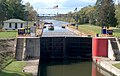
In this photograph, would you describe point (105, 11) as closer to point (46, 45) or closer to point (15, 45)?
point (46, 45)

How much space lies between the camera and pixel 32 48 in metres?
38.5

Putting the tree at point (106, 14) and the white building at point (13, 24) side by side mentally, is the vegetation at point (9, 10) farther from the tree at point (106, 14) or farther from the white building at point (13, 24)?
the tree at point (106, 14)

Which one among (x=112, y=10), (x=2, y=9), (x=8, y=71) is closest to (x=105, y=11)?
(x=112, y=10)

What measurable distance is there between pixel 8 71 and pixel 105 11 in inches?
1942

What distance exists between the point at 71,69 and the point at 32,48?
5745 millimetres

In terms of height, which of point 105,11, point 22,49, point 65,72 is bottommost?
point 65,72

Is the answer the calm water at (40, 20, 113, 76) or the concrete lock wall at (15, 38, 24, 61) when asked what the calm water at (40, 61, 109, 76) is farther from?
the concrete lock wall at (15, 38, 24, 61)

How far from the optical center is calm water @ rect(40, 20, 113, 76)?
33062mm

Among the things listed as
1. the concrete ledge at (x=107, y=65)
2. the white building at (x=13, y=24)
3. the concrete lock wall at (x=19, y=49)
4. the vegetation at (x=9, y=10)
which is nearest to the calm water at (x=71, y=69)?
the concrete ledge at (x=107, y=65)

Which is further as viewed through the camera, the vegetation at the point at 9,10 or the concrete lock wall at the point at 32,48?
the vegetation at the point at 9,10

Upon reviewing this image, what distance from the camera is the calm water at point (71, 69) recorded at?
3306 cm

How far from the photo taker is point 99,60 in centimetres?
3619

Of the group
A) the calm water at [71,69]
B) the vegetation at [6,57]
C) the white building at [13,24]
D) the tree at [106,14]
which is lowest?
the calm water at [71,69]

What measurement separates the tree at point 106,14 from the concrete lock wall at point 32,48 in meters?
33.9
